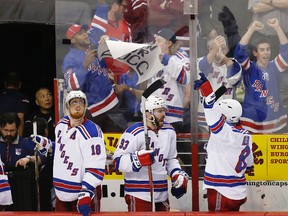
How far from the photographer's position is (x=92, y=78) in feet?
39.6

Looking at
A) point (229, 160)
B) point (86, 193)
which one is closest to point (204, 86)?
point (229, 160)

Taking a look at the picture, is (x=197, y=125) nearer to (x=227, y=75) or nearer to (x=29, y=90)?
(x=227, y=75)

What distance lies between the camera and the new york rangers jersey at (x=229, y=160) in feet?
35.7

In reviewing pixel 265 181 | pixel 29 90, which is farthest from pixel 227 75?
pixel 29 90

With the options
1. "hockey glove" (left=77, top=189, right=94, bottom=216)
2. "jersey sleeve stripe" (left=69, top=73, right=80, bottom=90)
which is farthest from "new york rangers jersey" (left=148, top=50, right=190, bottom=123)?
"hockey glove" (left=77, top=189, right=94, bottom=216)

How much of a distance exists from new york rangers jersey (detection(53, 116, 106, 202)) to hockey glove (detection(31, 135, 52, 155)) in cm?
22

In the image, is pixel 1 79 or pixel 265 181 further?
pixel 1 79

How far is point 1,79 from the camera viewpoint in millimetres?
14211

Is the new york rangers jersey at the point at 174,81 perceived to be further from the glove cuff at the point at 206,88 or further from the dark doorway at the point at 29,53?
the dark doorway at the point at 29,53

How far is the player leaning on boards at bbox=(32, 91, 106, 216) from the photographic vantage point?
35.1ft

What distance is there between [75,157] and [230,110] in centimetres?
147

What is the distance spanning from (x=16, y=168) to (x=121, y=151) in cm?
128

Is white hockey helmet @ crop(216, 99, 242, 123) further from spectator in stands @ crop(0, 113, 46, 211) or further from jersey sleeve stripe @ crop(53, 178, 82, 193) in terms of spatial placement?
spectator in stands @ crop(0, 113, 46, 211)

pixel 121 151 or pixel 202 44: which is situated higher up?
pixel 202 44
